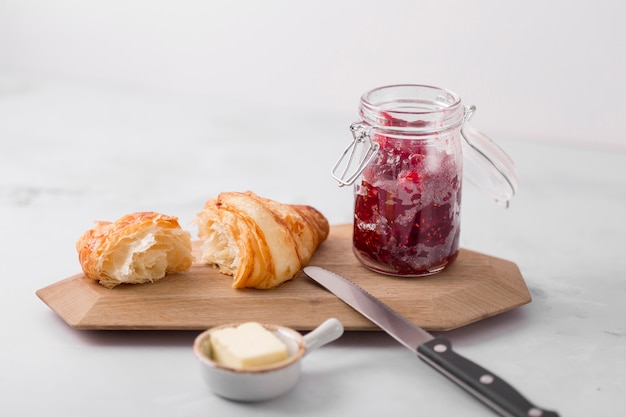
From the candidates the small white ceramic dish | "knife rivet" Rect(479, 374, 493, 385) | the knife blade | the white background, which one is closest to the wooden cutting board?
the knife blade

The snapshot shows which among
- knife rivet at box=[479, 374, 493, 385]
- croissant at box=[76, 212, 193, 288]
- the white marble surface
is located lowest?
the white marble surface

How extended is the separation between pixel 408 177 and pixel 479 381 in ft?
1.64

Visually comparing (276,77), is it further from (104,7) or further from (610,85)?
(610,85)

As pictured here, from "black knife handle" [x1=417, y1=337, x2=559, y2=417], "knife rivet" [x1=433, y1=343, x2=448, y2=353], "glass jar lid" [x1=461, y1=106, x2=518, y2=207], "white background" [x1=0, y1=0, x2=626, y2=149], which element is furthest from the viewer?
"white background" [x1=0, y1=0, x2=626, y2=149]

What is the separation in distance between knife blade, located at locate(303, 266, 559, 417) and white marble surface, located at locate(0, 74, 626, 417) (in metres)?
0.06

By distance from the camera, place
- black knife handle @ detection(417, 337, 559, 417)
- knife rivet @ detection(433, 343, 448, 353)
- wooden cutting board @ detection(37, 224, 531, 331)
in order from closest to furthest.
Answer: black knife handle @ detection(417, 337, 559, 417), knife rivet @ detection(433, 343, 448, 353), wooden cutting board @ detection(37, 224, 531, 331)

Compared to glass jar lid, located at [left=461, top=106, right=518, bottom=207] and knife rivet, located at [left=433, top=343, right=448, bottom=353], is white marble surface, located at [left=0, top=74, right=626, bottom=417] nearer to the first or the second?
knife rivet, located at [left=433, top=343, right=448, bottom=353]

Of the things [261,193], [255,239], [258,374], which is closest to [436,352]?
[258,374]

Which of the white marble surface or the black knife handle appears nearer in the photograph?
the black knife handle

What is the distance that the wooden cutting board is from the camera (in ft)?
5.91

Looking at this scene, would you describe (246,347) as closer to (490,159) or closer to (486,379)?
(486,379)

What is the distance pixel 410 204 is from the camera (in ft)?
6.22

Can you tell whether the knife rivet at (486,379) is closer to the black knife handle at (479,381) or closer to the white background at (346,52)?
the black knife handle at (479,381)

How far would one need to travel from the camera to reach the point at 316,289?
6.28 feet
